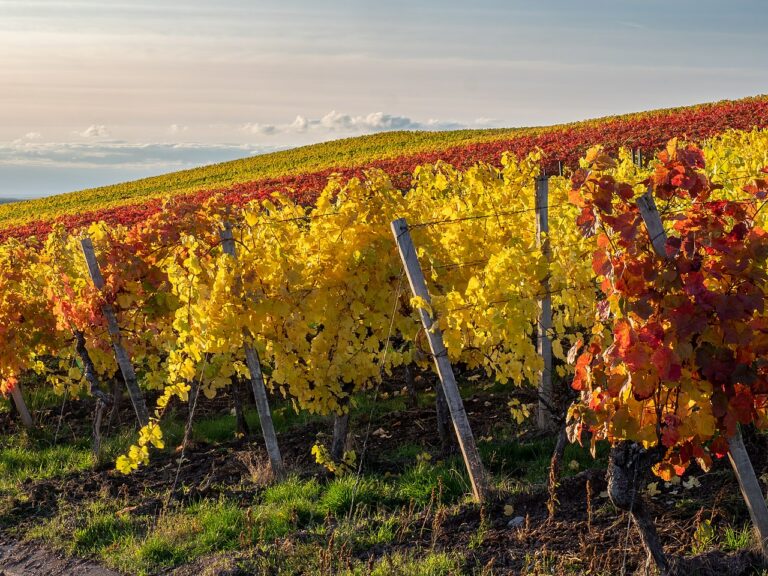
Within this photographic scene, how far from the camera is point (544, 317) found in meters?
7.27

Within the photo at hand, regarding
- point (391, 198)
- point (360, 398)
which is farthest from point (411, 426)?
point (391, 198)

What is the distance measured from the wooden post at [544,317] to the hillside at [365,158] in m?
4.88

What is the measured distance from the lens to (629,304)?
3.63 meters

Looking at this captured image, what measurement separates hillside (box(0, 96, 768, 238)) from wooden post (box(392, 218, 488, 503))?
476 cm

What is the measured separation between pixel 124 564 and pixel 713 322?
14.0 ft

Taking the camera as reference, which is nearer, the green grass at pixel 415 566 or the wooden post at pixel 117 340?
the green grass at pixel 415 566

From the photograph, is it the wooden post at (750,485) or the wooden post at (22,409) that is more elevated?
the wooden post at (750,485)

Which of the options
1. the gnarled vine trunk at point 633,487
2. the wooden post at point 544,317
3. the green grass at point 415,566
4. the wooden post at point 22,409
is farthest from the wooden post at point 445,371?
the wooden post at point 22,409

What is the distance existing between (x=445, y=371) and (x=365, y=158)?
3985 cm

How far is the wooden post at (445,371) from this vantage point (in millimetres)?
5512

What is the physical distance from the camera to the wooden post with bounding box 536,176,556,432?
684 cm

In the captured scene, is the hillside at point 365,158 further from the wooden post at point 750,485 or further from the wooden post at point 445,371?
the wooden post at point 750,485

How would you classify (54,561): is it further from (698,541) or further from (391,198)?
(698,541)

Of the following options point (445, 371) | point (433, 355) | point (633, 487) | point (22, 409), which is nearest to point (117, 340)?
point (22, 409)
